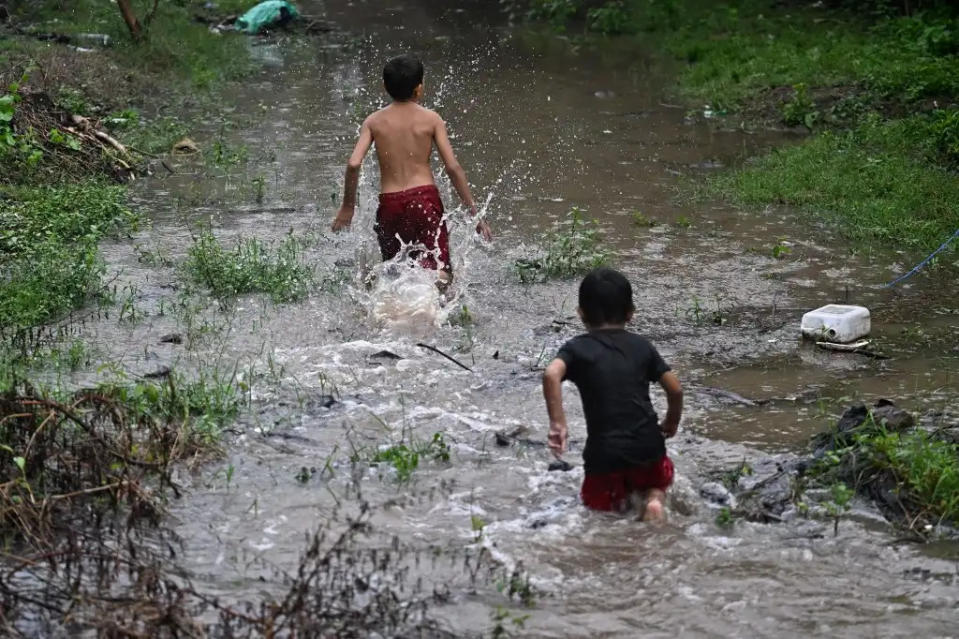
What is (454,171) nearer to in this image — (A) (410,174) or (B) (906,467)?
(A) (410,174)

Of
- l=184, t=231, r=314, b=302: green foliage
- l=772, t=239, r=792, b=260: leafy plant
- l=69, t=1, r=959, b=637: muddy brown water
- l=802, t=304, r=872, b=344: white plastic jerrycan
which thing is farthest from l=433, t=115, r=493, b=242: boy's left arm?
l=772, t=239, r=792, b=260: leafy plant

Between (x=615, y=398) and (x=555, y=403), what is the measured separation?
0.85ft

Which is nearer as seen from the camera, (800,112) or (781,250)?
(781,250)

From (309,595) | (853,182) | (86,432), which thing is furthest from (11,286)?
(853,182)

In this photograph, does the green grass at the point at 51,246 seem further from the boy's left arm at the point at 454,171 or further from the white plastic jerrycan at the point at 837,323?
the white plastic jerrycan at the point at 837,323

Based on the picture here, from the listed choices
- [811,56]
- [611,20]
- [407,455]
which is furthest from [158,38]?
[407,455]

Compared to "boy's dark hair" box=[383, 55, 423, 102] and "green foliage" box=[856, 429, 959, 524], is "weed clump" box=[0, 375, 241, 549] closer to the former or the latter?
"boy's dark hair" box=[383, 55, 423, 102]

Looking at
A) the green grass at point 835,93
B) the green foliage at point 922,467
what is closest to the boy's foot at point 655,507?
the green foliage at point 922,467

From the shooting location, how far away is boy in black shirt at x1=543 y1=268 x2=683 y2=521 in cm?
477

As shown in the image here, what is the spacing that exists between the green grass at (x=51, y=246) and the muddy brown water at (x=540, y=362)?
282 mm

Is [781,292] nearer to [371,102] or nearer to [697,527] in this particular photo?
[697,527]

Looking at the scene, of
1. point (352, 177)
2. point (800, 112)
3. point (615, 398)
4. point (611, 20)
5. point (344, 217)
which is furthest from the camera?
Answer: point (611, 20)

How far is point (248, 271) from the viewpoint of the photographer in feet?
25.8

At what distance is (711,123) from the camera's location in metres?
12.9
